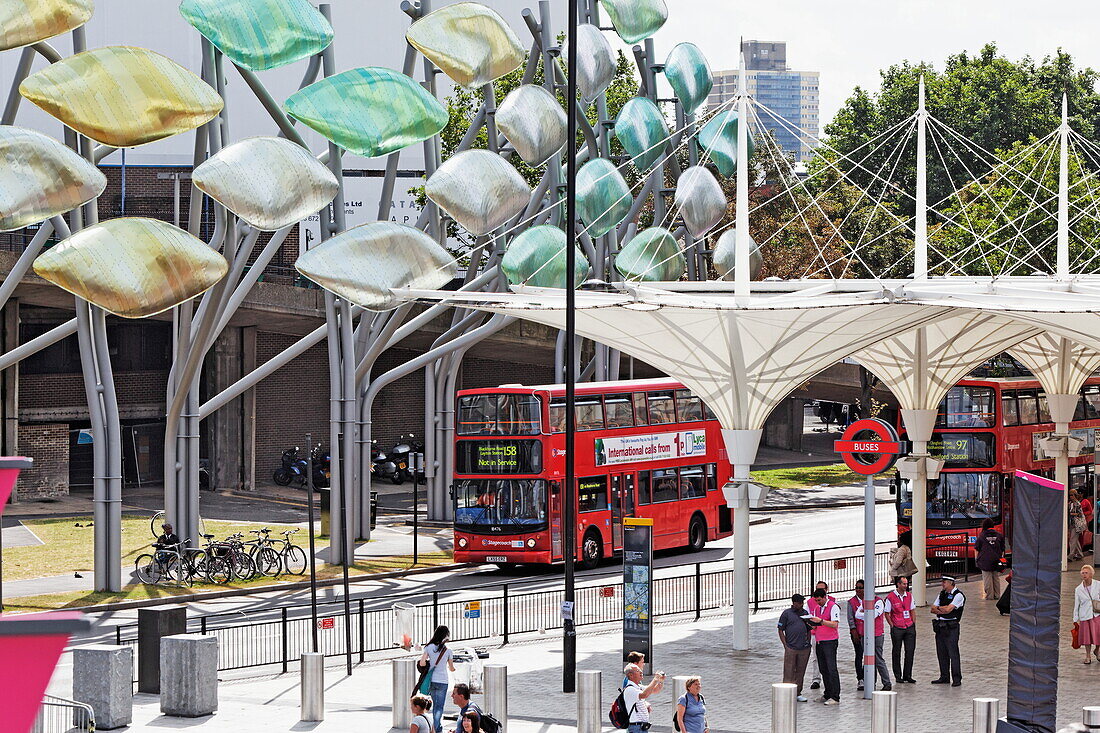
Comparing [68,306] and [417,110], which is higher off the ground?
[417,110]

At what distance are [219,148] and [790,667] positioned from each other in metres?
16.5

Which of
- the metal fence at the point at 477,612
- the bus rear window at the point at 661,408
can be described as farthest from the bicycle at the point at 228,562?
the bus rear window at the point at 661,408

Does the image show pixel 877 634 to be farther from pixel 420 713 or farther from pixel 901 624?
Result: pixel 420 713

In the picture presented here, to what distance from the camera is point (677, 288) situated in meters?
32.4

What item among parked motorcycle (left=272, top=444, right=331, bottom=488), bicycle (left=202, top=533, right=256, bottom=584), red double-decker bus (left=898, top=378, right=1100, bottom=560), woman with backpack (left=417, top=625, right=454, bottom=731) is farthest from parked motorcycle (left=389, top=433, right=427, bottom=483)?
woman with backpack (left=417, top=625, right=454, bottom=731)

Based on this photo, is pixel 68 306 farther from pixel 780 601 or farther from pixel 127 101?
pixel 780 601

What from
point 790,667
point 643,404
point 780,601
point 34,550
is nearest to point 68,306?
point 34,550

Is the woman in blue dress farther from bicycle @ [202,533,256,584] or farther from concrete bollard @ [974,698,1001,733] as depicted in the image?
bicycle @ [202,533,256,584]

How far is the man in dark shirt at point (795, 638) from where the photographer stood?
18.5m

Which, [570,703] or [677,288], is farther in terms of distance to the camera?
[677,288]

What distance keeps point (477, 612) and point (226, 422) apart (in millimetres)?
29239

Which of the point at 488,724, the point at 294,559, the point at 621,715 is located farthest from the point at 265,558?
the point at 488,724

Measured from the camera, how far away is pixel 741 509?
23.0 metres

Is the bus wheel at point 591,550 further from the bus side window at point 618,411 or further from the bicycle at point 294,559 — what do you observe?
the bicycle at point 294,559
